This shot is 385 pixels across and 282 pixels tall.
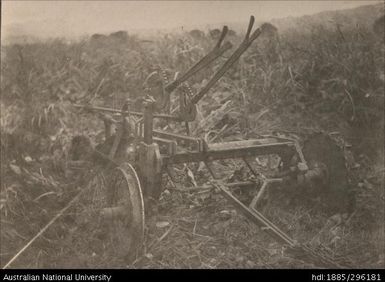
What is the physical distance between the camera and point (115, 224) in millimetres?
3502

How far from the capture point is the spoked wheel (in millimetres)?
3244

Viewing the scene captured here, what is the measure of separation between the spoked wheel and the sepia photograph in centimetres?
1

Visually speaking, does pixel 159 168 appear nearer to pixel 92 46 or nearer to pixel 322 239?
pixel 322 239

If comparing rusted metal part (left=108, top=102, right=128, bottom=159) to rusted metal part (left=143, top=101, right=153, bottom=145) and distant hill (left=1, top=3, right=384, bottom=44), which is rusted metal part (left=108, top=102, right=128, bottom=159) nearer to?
rusted metal part (left=143, top=101, right=153, bottom=145)

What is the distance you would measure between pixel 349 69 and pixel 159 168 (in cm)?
224

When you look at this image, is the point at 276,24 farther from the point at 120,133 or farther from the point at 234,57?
the point at 120,133

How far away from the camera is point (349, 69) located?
15.0ft

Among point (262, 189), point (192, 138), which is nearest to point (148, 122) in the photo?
point (192, 138)

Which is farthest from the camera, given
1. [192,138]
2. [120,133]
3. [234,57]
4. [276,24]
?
[276,24]

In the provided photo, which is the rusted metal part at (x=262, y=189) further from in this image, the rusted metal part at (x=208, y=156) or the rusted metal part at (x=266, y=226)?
the rusted metal part at (x=266, y=226)

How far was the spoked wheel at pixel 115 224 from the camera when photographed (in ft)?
10.6

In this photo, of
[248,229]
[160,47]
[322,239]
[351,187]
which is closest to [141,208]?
[248,229]

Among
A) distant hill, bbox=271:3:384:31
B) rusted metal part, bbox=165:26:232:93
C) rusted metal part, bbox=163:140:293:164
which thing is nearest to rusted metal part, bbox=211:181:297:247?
rusted metal part, bbox=163:140:293:164

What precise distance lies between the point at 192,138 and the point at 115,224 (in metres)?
0.88
